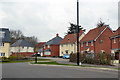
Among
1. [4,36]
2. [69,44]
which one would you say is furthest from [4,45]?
[69,44]

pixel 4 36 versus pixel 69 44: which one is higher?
pixel 4 36

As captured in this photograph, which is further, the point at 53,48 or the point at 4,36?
the point at 53,48

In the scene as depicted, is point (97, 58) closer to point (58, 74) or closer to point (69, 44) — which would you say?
point (58, 74)

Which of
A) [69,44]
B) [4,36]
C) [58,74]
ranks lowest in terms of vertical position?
[58,74]

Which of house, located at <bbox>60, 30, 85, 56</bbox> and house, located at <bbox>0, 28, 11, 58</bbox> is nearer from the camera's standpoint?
house, located at <bbox>0, 28, 11, 58</bbox>

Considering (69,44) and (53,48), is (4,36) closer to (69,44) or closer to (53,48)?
(69,44)

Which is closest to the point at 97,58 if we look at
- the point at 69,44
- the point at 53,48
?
the point at 69,44

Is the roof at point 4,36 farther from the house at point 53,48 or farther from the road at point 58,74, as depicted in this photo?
the road at point 58,74

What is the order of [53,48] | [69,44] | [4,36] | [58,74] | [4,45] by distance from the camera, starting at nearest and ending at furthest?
[58,74], [4,45], [4,36], [69,44], [53,48]

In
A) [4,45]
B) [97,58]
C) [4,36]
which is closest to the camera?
[97,58]

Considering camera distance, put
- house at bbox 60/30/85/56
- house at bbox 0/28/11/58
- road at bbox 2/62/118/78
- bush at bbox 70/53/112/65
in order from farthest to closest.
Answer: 1. house at bbox 60/30/85/56
2. house at bbox 0/28/11/58
3. bush at bbox 70/53/112/65
4. road at bbox 2/62/118/78

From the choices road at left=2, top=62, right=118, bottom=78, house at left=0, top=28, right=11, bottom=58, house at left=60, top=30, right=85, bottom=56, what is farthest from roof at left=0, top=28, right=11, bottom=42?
road at left=2, top=62, right=118, bottom=78

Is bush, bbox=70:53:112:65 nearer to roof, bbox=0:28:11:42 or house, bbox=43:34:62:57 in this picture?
roof, bbox=0:28:11:42

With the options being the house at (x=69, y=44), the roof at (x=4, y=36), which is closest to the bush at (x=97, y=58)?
the roof at (x=4, y=36)
